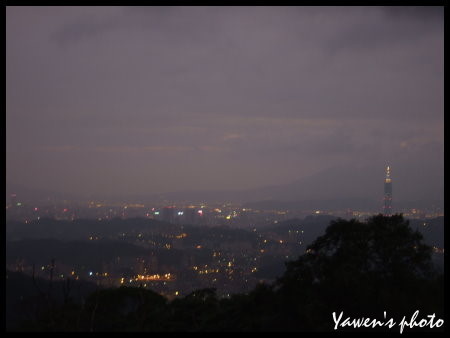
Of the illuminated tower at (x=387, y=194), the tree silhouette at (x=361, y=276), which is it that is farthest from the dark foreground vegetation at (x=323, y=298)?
the illuminated tower at (x=387, y=194)

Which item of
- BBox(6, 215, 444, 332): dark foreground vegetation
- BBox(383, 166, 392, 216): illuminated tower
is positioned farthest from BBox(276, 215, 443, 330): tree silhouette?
BBox(383, 166, 392, 216): illuminated tower

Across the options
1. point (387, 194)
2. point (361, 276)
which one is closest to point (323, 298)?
point (361, 276)

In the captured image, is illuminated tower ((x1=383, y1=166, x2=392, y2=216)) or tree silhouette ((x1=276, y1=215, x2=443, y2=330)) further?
illuminated tower ((x1=383, y1=166, x2=392, y2=216))

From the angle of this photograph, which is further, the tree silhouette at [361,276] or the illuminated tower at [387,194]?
the illuminated tower at [387,194]

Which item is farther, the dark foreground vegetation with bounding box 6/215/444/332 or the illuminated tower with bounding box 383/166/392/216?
the illuminated tower with bounding box 383/166/392/216

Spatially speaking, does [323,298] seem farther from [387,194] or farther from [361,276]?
[387,194]

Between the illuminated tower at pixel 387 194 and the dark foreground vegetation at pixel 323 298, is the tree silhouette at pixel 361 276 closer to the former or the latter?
the dark foreground vegetation at pixel 323 298

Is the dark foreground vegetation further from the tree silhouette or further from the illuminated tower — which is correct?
the illuminated tower
